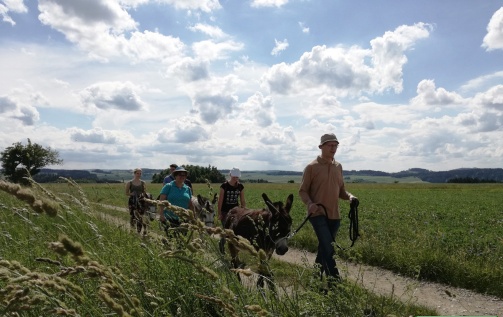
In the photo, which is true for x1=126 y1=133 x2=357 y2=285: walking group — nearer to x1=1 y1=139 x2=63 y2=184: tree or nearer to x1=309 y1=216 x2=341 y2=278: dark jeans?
x1=309 y1=216 x2=341 y2=278: dark jeans

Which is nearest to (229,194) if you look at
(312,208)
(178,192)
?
(178,192)

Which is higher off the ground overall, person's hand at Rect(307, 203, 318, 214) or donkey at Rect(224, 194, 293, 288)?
person's hand at Rect(307, 203, 318, 214)

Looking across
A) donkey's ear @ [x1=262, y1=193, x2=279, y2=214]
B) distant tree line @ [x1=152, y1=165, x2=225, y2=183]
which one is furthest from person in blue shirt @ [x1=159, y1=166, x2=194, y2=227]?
distant tree line @ [x1=152, y1=165, x2=225, y2=183]

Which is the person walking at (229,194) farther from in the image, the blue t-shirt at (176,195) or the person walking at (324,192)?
the person walking at (324,192)

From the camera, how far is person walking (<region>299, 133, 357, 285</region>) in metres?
6.48

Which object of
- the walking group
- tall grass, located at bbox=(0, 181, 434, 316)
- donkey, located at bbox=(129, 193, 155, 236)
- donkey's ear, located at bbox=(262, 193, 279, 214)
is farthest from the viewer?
the walking group

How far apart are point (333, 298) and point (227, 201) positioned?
528cm

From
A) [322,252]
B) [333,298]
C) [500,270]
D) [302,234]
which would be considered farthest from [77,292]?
[302,234]

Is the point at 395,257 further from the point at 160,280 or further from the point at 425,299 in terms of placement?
the point at 160,280

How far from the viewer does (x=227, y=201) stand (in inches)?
316

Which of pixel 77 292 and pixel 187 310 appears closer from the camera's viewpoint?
pixel 77 292

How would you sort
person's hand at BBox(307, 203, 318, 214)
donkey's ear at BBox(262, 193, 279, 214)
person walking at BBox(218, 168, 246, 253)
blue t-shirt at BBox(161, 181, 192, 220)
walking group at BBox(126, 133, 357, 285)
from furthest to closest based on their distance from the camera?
1. blue t-shirt at BBox(161, 181, 192, 220)
2. person walking at BBox(218, 168, 246, 253)
3. walking group at BBox(126, 133, 357, 285)
4. person's hand at BBox(307, 203, 318, 214)
5. donkey's ear at BBox(262, 193, 279, 214)

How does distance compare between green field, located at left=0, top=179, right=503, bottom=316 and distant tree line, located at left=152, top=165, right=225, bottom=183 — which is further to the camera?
distant tree line, located at left=152, top=165, right=225, bottom=183

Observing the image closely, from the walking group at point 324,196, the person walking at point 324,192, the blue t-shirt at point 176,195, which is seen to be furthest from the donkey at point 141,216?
the blue t-shirt at point 176,195
